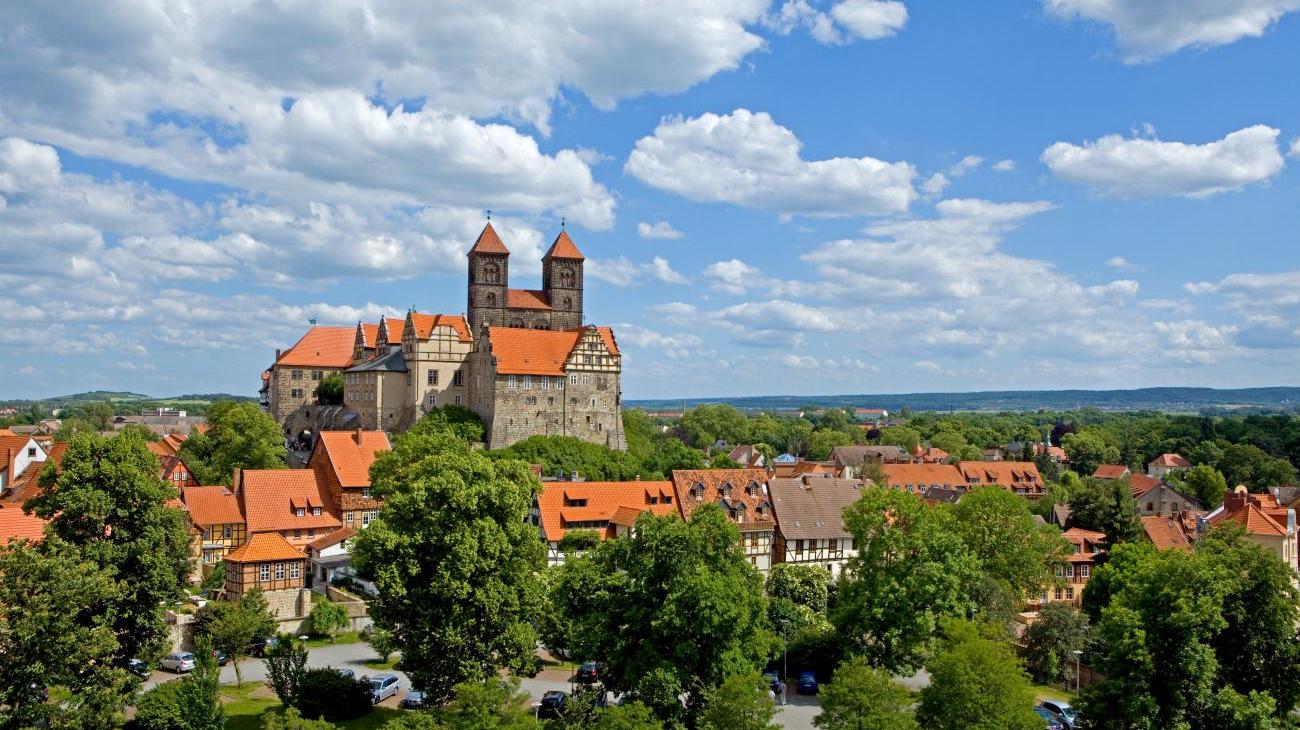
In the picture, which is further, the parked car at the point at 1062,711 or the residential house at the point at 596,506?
the residential house at the point at 596,506

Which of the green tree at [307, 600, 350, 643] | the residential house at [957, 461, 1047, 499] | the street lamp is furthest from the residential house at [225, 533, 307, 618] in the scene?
the residential house at [957, 461, 1047, 499]

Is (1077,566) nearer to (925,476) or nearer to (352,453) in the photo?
(925,476)

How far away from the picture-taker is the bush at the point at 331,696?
37.1m

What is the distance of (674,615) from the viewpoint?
1332 inches

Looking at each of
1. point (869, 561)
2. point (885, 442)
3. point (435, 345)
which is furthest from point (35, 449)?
point (885, 442)

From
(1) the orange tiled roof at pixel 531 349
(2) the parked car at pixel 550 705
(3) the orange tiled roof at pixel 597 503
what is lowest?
(2) the parked car at pixel 550 705

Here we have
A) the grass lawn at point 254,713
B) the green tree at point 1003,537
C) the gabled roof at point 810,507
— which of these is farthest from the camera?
the gabled roof at point 810,507

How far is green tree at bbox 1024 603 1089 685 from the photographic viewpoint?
47250mm

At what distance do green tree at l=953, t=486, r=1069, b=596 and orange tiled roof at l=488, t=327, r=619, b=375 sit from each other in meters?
46.5

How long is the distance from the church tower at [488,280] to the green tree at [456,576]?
6968cm

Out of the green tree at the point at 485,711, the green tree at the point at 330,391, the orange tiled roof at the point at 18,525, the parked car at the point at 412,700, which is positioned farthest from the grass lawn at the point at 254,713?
the green tree at the point at 330,391

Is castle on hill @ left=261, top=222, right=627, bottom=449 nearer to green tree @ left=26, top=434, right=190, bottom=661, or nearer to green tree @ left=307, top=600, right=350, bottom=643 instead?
green tree @ left=307, top=600, right=350, bottom=643

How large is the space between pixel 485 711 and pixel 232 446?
53915 millimetres

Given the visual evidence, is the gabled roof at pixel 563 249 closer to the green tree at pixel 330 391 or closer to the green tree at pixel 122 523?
the green tree at pixel 330 391
